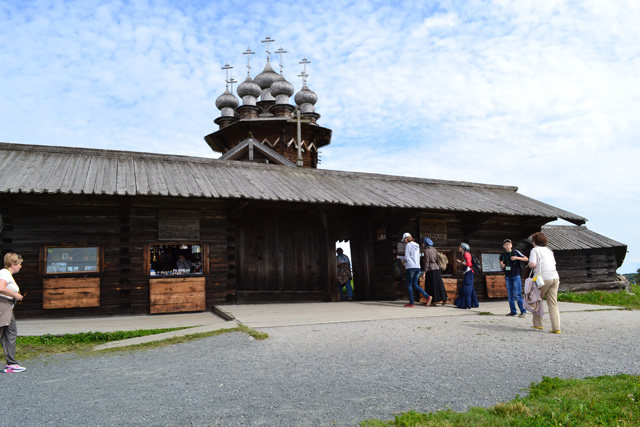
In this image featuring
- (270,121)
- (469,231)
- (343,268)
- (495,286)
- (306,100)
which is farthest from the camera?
(306,100)

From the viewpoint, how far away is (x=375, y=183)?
49.4ft

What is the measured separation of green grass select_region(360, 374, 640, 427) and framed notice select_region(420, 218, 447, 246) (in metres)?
9.89

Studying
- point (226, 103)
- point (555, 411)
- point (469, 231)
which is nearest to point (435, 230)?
point (469, 231)

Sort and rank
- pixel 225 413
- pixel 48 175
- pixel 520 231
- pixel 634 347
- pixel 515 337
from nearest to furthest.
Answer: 1. pixel 225 413
2. pixel 634 347
3. pixel 515 337
4. pixel 48 175
5. pixel 520 231

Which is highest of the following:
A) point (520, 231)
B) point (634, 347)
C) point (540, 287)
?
point (520, 231)

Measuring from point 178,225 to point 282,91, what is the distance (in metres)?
A: 22.3

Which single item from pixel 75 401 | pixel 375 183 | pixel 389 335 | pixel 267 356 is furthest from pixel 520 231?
pixel 75 401

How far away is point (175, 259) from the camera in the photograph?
12242 millimetres

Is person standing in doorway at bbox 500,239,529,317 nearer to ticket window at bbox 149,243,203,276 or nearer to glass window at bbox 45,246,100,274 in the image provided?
ticket window at bbox 149,243,203,276

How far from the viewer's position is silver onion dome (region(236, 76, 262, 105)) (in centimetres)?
3250

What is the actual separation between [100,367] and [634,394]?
5.44 metres

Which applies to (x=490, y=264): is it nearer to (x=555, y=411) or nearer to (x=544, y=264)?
(x=544, y=264)

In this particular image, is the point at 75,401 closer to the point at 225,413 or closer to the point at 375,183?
the point at 225,413

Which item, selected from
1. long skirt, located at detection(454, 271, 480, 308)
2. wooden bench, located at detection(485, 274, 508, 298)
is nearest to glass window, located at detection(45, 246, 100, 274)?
long skirt, located at detection(454, 271, 480, 308)
